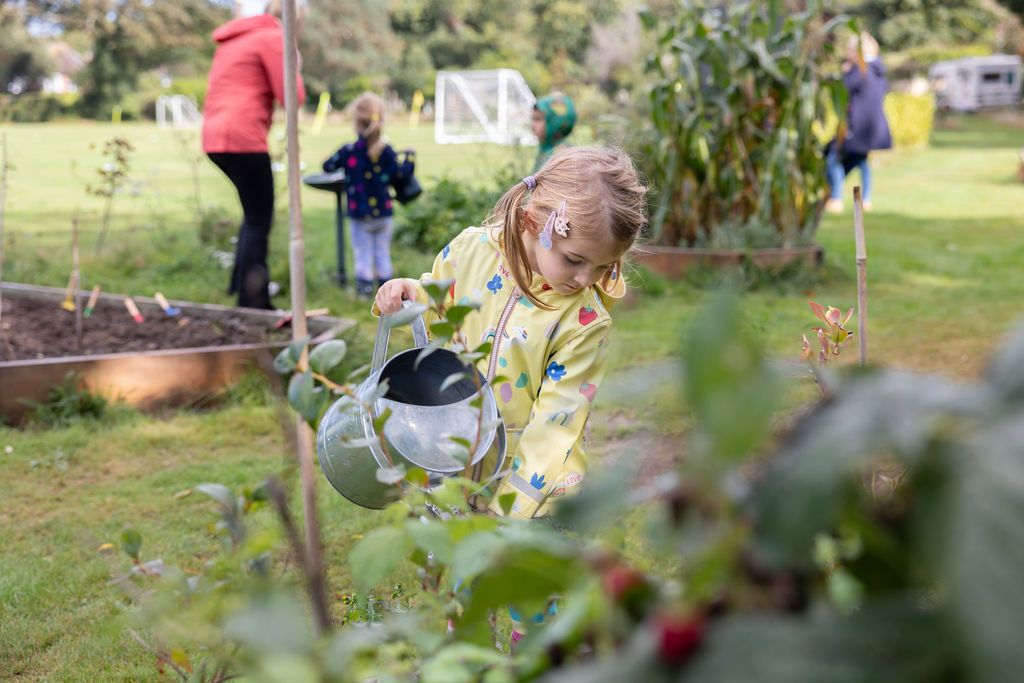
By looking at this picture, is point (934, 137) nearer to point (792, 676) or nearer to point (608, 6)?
point (792, 676)

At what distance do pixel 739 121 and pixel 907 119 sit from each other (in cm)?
1307

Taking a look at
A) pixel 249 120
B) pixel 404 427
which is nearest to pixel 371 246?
pixel 249 120

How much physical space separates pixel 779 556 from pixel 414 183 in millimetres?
6325

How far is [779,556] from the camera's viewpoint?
470 mm

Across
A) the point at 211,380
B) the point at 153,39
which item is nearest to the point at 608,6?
the point at 153,39

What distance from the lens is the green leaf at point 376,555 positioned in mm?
933

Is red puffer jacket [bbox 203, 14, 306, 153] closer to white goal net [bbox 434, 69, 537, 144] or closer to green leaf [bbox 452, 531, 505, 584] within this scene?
green leaf [bbox 452, 531, 505, 584]

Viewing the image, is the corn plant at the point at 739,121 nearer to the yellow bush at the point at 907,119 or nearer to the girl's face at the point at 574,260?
the girl's face at the point at 574,260

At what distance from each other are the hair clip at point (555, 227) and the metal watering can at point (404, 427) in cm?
52

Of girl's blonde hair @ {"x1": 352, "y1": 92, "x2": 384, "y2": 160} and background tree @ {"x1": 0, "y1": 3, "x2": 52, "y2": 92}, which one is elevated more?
background tree @ {"x1": 0, "y1": 3, "x2": 52, "y2": 92}

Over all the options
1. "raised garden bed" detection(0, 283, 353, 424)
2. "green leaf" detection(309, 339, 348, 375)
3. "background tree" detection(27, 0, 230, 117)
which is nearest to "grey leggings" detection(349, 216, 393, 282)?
"raised garden bed" detection(0, 283, 353, 424)

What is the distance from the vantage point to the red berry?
490mm

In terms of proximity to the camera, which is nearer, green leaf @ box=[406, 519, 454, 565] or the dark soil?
green leaf @ box=[406, 519, 454, 565]

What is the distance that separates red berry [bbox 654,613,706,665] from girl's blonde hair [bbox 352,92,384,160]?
20.6 ft
